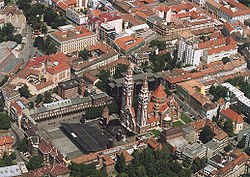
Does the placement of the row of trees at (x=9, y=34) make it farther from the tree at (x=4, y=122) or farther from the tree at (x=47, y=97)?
the tree at (x=4, y=122)

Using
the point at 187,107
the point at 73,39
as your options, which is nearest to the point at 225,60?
the point at 187,107

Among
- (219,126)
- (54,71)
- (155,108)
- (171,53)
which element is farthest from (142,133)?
(171,53)

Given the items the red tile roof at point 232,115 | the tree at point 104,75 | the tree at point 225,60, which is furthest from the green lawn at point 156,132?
the tree at point 225,60

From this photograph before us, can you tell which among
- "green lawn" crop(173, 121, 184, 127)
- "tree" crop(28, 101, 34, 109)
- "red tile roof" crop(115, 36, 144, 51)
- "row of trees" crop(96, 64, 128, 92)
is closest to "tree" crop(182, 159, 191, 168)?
"green lawn" crop(173, 121, 184, 127)

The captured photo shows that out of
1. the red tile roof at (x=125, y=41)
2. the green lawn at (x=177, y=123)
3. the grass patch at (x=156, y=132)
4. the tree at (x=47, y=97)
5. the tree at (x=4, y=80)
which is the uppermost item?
the red tile roof at (x=125, y=41)

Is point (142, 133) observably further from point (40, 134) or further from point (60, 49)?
point (60, 49)

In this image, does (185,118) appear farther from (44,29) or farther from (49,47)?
(44,29)
